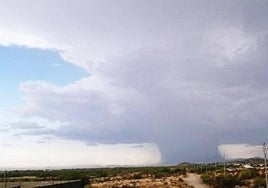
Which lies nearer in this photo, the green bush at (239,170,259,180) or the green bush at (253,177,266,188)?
the green bush at (253,177,266,188)

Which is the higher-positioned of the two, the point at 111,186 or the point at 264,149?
the point at 264,149

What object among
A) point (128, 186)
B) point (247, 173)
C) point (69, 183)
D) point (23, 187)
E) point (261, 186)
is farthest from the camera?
point (247, 173)

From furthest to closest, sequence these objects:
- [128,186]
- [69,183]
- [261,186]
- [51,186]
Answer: [128,186] < [261,186] < [69,183] < [51,186]

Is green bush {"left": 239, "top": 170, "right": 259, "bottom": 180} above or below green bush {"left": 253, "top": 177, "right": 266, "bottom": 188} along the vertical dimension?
above

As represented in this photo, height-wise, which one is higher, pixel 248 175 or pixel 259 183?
pixel 248 175

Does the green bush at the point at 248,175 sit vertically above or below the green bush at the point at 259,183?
above

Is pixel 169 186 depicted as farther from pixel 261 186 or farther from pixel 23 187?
pixel 23 187

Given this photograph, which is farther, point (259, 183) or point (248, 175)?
point (248, 175)

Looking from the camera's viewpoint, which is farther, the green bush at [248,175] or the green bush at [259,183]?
the green bush at [248,175]

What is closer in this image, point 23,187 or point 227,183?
point 23,187

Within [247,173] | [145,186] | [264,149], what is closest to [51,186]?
[264,149]

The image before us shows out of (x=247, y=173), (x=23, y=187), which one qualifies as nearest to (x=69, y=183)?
(x=23, y=187)
